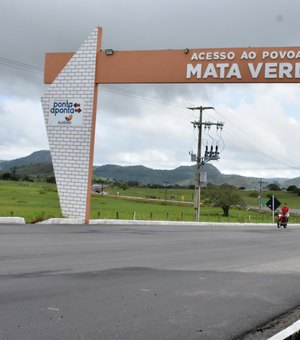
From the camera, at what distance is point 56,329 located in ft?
16.7

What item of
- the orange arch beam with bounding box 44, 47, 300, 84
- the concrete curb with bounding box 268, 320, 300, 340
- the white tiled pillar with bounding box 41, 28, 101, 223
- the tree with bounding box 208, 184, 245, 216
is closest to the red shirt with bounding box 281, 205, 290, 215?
the orange arch beam with bounding box 44, 47, 300, 84

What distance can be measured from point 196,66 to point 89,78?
506 cm

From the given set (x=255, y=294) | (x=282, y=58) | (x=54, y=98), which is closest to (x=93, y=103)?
(x=54, y=98)

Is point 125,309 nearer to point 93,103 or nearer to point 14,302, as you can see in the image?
point 14,302

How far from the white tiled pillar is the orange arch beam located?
0.53m

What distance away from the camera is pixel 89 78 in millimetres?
23797

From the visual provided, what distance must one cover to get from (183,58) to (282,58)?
4407 millimetres

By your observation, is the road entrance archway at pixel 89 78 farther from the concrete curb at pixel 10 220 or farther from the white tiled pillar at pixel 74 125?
the concrete curb at pixel 10 220

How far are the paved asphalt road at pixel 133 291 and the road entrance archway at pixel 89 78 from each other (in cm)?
1069

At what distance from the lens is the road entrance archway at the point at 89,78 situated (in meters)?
22.8

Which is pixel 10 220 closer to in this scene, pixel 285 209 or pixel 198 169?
pixel 285 209

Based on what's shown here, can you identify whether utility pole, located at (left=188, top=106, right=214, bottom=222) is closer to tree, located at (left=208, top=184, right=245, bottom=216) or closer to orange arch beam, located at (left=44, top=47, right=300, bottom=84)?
orange arch beam, located at (left=44, top=47, right=300, bottom=84)

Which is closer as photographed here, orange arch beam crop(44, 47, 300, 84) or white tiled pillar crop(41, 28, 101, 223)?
orange arch beam crop(44, 47, 300, 84)

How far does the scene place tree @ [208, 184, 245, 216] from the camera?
79.0 meters
